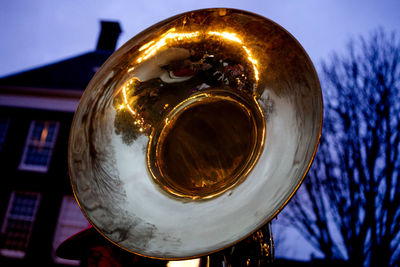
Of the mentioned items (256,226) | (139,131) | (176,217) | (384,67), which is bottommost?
(176,217)

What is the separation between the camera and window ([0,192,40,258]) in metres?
9.85

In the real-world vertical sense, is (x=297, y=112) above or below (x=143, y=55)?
below

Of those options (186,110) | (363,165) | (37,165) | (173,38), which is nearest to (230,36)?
(173,38)

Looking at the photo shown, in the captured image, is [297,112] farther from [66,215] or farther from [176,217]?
[66,215]

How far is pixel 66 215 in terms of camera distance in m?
10.1

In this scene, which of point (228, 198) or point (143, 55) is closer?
point (228, 198)

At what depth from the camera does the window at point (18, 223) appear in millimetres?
9852

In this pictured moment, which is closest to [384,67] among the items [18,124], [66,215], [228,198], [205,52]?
[205,52]

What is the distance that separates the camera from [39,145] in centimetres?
1114

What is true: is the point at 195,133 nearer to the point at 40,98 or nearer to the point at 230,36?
the point at 230,36

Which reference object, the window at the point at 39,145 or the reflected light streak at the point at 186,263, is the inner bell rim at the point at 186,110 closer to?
the reflected light streak at the point at 186,263

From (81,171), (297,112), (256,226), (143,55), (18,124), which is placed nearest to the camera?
(256,226)

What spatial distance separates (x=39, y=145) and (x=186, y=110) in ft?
35.7

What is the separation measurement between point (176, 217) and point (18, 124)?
11760mm
